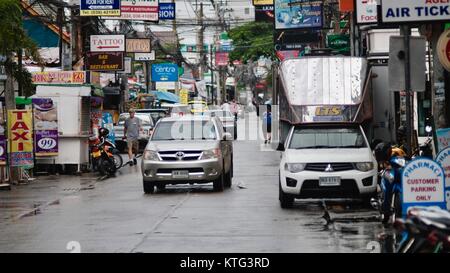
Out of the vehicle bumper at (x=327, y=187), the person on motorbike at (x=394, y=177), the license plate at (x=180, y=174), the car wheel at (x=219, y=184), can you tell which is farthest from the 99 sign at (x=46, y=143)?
the person on motorbike at (x=394, y=177)

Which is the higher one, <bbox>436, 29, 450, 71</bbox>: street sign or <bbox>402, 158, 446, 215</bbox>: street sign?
<bbox>436, 29, 450, 71</bbox>: street sign

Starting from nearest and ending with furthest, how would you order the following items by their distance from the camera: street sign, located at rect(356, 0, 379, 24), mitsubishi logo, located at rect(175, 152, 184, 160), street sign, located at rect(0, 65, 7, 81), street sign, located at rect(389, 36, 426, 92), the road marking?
the road marking < street sign, located at rect(389, 36, 426, 92) < mitsubishi logo, located at rect(175, 152, 184, 160) < street sign, located at rect(356, 0, 379, 24) < street sign, located at rect(0, 65, 7, 81)

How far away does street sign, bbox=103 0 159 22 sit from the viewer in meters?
36.8

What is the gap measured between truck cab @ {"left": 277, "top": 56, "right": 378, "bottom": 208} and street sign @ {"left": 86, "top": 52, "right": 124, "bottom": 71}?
46.9 ft

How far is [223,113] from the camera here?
174 feet

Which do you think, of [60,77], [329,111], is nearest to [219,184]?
[329,111]

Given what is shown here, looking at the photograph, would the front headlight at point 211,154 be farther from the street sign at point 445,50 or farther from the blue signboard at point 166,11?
the blue signboard at point 166,11

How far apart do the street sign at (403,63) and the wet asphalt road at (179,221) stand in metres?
2.36

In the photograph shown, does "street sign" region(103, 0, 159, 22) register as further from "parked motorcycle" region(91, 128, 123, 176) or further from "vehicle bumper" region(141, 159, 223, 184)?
"vehicle bumper" region(141, 159, 223, 184)

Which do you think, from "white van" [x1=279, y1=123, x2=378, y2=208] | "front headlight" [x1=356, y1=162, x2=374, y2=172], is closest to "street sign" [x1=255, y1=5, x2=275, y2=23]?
"white van" [x1=279, y1=123, x2=378, y2=208]

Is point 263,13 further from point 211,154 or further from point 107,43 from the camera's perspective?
point 211,154

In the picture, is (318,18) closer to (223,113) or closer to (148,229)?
(223,113)
